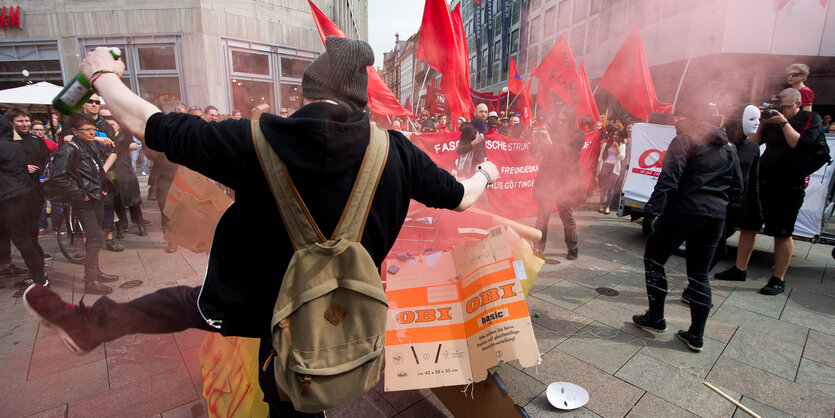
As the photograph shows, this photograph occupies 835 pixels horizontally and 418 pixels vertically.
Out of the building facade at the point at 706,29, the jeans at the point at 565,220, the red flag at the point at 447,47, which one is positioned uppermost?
the red flag at the point at 447,47

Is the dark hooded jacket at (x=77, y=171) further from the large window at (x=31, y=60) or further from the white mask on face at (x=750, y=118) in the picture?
the large window at (x=31, y=60)

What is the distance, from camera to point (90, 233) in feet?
12.4

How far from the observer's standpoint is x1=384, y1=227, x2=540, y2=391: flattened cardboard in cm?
168

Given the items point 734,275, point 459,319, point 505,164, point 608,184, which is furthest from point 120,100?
point 608,184

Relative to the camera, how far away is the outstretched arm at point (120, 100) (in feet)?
3.87

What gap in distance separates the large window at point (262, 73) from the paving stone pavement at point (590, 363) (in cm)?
1037

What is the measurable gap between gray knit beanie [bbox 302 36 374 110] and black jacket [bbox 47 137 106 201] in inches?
159

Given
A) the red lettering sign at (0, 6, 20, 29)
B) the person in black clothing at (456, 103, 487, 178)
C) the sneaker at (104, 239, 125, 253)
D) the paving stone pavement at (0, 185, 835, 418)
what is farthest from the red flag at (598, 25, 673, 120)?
the red lettering sign at (0, 6, 20, 29)

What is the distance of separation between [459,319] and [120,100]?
1.61 m

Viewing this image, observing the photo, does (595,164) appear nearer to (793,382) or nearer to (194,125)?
(793,382)

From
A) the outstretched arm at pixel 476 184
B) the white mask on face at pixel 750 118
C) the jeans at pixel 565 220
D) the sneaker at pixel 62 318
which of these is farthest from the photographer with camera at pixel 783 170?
the sneaker at pixel 62 318

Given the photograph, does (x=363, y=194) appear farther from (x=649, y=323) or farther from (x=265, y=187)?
(x=649, y=323)

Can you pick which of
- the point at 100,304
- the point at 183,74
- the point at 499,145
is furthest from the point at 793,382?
the point at 183,74

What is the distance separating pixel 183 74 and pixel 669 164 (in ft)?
45.6
